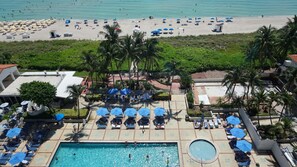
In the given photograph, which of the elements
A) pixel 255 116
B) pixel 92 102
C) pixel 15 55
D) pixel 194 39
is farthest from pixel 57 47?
pixel 255 116

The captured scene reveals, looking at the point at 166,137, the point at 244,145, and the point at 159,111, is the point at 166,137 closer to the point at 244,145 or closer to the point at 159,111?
the point at 159,111

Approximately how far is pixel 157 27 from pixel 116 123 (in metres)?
65.3

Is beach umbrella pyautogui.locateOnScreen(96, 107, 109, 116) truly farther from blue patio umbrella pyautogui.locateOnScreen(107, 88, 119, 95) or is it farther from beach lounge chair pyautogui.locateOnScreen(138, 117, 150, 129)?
beach lounge chair pyautogui.locateOnScreen(138, 117, 150, 129)

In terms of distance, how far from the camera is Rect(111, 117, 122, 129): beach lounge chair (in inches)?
1555

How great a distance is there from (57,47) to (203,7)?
292 feet

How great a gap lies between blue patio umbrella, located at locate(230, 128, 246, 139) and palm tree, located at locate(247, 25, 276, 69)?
2087 centimetres

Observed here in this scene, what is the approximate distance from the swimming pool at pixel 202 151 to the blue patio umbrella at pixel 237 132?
11.9 ft

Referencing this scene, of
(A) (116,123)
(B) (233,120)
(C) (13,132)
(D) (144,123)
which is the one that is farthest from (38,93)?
(B) (233,120)

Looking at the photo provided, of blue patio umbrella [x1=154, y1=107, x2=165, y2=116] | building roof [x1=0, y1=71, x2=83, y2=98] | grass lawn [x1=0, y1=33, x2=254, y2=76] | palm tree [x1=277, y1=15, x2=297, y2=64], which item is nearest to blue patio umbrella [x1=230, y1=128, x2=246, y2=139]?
blue patio umbrella [x1=154, y1=107, x2=165, y2=116]

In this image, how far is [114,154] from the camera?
35031 mm

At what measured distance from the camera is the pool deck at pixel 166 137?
33.2 metres

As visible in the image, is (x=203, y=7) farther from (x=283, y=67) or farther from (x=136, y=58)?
(x=136, y=58)

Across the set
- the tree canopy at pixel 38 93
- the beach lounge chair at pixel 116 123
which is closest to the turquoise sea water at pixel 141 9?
the beach lounge chair at pixel 116 123

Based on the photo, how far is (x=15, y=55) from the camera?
70188 millimetres
